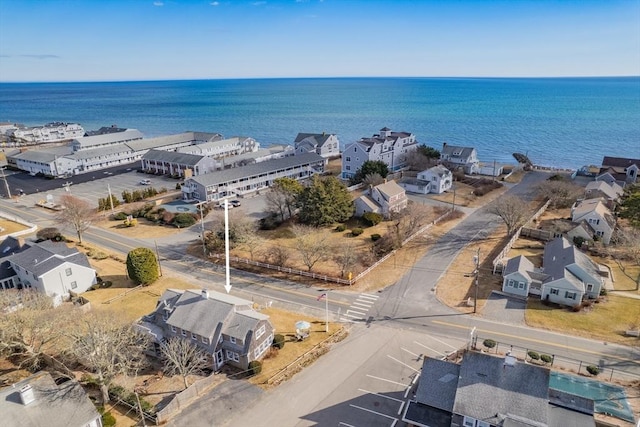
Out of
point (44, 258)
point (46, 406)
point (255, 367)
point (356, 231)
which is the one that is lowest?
point (255, 367)

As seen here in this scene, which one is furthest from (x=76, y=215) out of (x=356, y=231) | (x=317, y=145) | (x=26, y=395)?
(x=317, y=145)

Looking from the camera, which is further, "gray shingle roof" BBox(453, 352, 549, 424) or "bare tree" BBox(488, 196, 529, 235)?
"bare tree" BBox(488, 196, 529, 235)

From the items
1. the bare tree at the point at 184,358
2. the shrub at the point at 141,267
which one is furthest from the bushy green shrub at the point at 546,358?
the shrub at the point at 141,267

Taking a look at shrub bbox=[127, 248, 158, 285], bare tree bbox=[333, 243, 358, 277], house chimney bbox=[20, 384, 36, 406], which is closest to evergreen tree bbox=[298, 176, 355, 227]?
bare tree bbox=[333, 243, 358, 277]

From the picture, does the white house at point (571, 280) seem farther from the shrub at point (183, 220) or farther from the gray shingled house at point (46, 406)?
the shrub at point (183, 220)

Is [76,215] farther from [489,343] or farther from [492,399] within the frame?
[492,399]

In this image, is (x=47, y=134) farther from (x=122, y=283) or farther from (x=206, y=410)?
(x=206, y=410)

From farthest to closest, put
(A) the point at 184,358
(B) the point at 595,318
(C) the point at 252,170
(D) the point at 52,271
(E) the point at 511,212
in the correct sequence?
(C) the point at 252,170, (E) the point at 511,212, (D) the point at 52,271, (B) the point at 595,318, (A) the point at 184,358

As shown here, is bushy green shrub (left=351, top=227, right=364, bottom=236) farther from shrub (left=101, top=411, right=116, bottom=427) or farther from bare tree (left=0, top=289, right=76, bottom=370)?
shrub (left=101, top=411, right=116, bottom=427)
